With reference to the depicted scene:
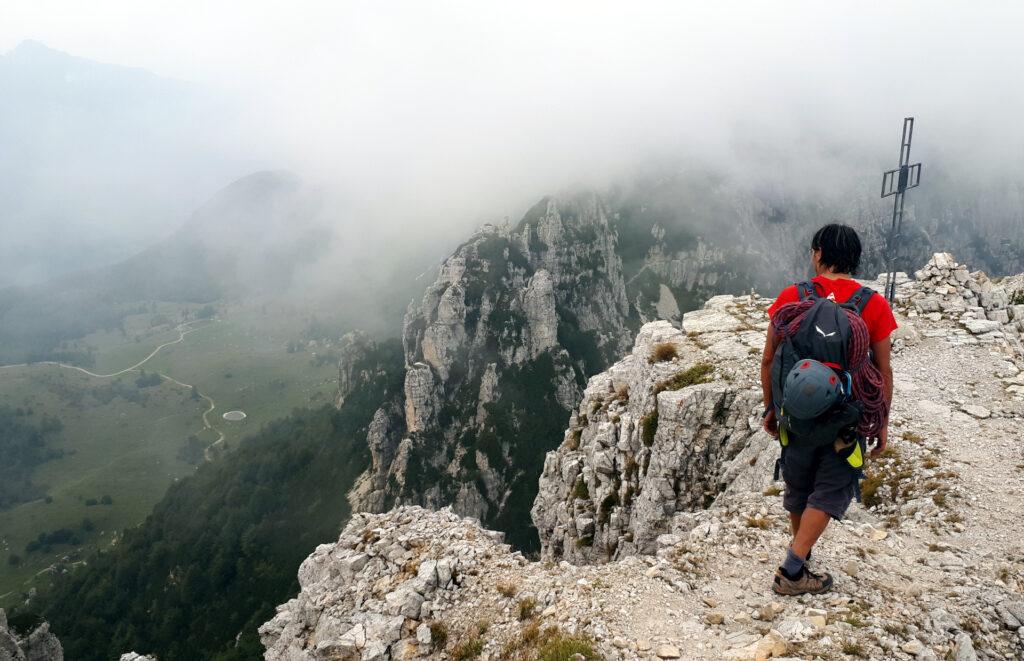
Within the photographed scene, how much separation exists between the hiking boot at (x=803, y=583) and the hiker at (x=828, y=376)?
2.88 ft

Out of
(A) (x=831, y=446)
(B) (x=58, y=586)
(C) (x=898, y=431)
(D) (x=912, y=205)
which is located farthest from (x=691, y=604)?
(D) (x=912, y=205)

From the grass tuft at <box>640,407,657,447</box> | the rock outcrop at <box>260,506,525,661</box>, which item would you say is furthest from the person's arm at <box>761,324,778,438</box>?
the grass tuft at <box>640,407,657,447</box>

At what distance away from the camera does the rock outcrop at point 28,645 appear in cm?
3331

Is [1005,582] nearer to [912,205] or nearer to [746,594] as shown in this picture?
[746,594]

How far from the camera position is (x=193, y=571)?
146 meters

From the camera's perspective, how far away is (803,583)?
26.4 ft


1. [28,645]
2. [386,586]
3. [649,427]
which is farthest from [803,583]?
[28,645]

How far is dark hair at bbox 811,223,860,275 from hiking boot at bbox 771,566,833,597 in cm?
484

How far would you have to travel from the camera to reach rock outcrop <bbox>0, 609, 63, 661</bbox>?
109 feet

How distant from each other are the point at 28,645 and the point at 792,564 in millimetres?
56860

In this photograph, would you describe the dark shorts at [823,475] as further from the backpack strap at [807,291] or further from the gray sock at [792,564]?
the backpack strap at [807,291]

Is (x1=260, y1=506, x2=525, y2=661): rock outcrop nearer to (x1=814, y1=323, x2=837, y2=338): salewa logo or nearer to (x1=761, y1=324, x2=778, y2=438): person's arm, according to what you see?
(x1=761, y1=324, x2=778, y2=438): person's arm

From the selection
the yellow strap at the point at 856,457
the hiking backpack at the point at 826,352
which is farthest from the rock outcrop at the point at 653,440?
the hiking backpack at the point at 826,352

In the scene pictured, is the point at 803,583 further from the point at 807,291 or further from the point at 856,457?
the point at 807,291
